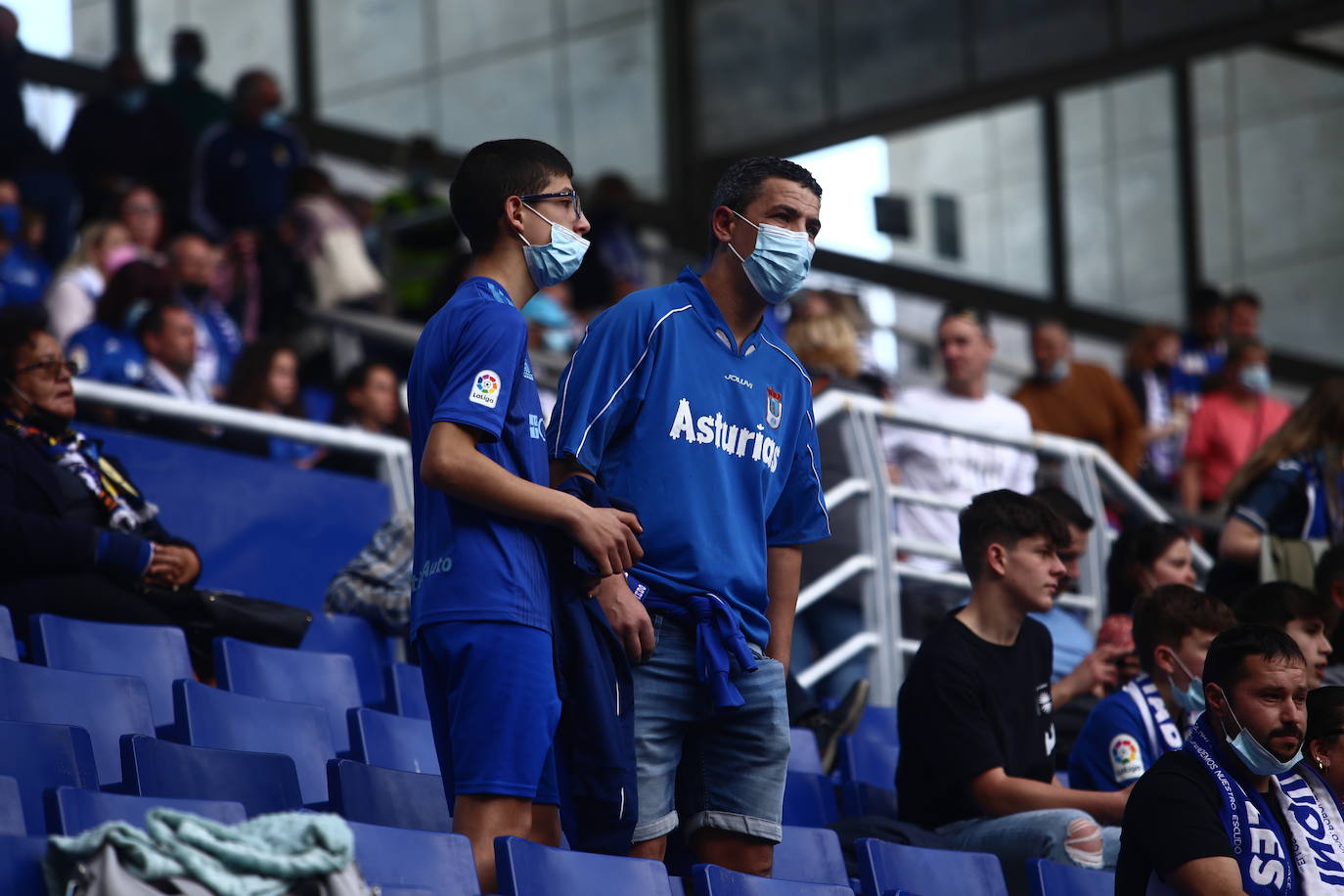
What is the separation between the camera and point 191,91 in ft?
32.8

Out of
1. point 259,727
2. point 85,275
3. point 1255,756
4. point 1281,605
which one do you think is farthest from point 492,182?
point 85,275

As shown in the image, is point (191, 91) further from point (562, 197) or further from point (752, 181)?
point (562, 197)

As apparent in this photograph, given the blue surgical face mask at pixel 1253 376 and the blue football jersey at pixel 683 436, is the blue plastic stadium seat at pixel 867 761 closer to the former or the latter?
the blue football jersey at pixel 683 436

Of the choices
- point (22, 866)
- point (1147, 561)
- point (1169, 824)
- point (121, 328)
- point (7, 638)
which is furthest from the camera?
point (121, 328)

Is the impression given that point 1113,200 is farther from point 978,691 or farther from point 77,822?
point 77,822

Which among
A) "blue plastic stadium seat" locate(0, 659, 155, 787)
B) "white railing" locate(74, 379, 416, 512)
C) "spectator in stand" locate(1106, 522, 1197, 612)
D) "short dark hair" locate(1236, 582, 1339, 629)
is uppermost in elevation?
"white railing" locate(74, 379, 416, 512)

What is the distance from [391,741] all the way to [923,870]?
1.16 metres

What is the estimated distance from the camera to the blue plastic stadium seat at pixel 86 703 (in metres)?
3.73

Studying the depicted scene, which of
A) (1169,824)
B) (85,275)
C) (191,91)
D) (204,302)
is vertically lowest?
(1169,824)

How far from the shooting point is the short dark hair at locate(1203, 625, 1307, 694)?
12.6 feet

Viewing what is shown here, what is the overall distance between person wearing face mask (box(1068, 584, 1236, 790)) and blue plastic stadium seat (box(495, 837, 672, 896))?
1907mm

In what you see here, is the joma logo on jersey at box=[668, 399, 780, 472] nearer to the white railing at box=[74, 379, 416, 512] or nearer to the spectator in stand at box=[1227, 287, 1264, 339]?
the white railing at box=[74, 379, 416, 512]

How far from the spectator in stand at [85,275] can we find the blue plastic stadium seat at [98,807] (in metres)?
4.67

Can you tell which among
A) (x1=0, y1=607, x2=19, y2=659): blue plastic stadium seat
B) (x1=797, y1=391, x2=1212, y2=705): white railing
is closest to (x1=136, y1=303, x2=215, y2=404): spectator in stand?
(x1=797, y1=391, x2=1212, y2=705): white railing
